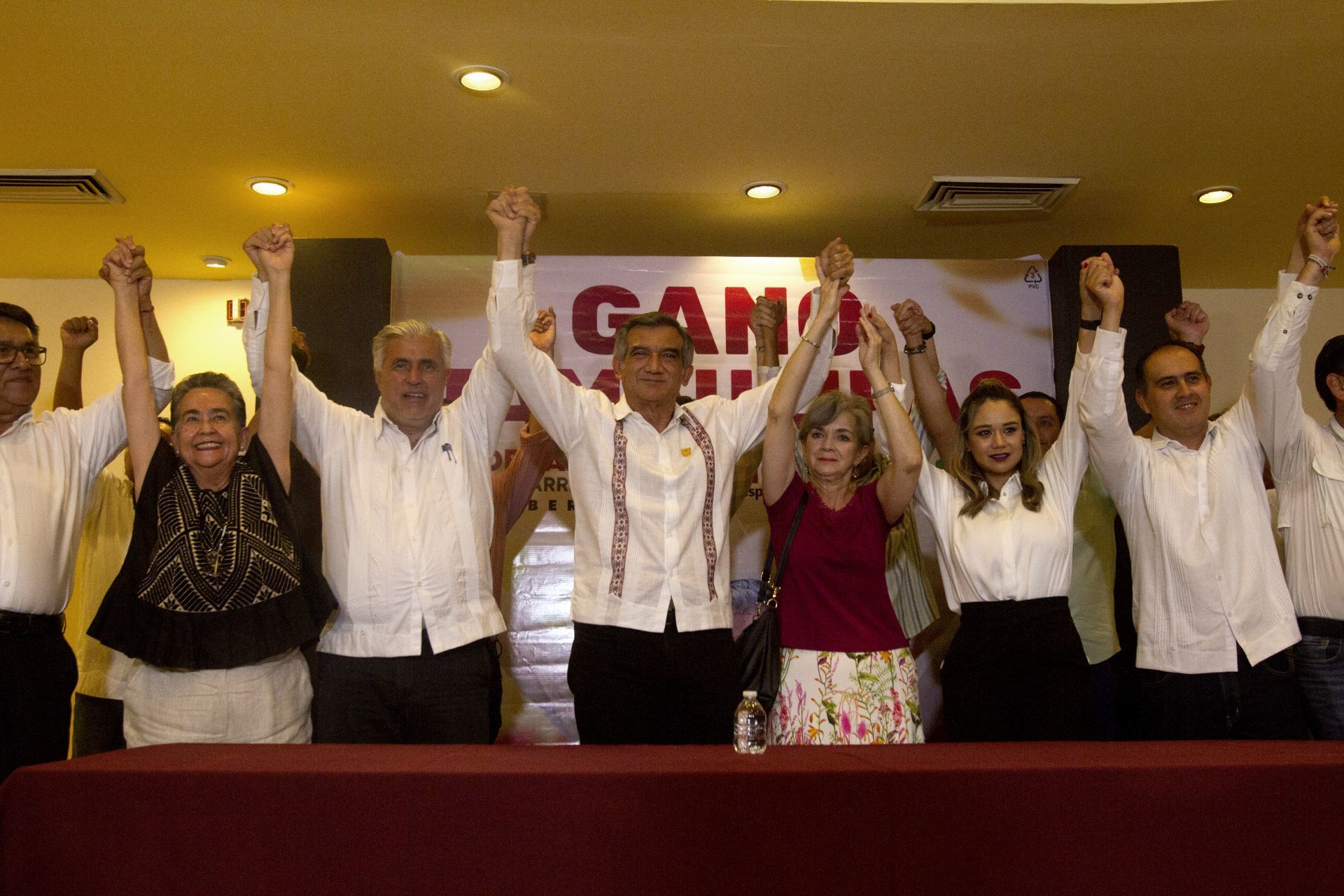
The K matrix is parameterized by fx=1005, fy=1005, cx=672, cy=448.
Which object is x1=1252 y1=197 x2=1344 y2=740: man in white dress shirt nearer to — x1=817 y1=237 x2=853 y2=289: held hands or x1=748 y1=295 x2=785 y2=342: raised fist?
x1=817 y1=237 x2=853 y2=289: held hands

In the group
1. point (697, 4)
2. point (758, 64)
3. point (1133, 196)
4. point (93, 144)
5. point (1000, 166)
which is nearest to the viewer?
point (697, 4)

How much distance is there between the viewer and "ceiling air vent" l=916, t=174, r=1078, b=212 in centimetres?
399

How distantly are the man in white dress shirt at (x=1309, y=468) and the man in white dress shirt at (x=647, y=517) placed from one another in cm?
110

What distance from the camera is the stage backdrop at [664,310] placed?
409 cm

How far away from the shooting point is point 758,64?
311 cm

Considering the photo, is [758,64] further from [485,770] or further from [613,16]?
[485,770]

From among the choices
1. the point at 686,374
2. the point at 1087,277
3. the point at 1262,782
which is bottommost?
the point at 1262,782

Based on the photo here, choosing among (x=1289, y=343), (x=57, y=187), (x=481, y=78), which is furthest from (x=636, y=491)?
(x=57, y=187)

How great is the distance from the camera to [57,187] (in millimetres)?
3879

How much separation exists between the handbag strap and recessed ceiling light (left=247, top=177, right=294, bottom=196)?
2561mm

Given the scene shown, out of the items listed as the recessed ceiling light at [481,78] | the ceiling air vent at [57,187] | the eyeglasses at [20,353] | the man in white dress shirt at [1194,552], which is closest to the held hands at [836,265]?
the man in white dress shirt at [1194,552]

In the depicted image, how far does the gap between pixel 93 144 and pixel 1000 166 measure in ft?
11.0

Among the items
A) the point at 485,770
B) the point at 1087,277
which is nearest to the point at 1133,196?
the point at 1087,277

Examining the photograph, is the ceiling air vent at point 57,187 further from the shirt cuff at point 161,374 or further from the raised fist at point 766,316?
the raised fist at point 766,316
